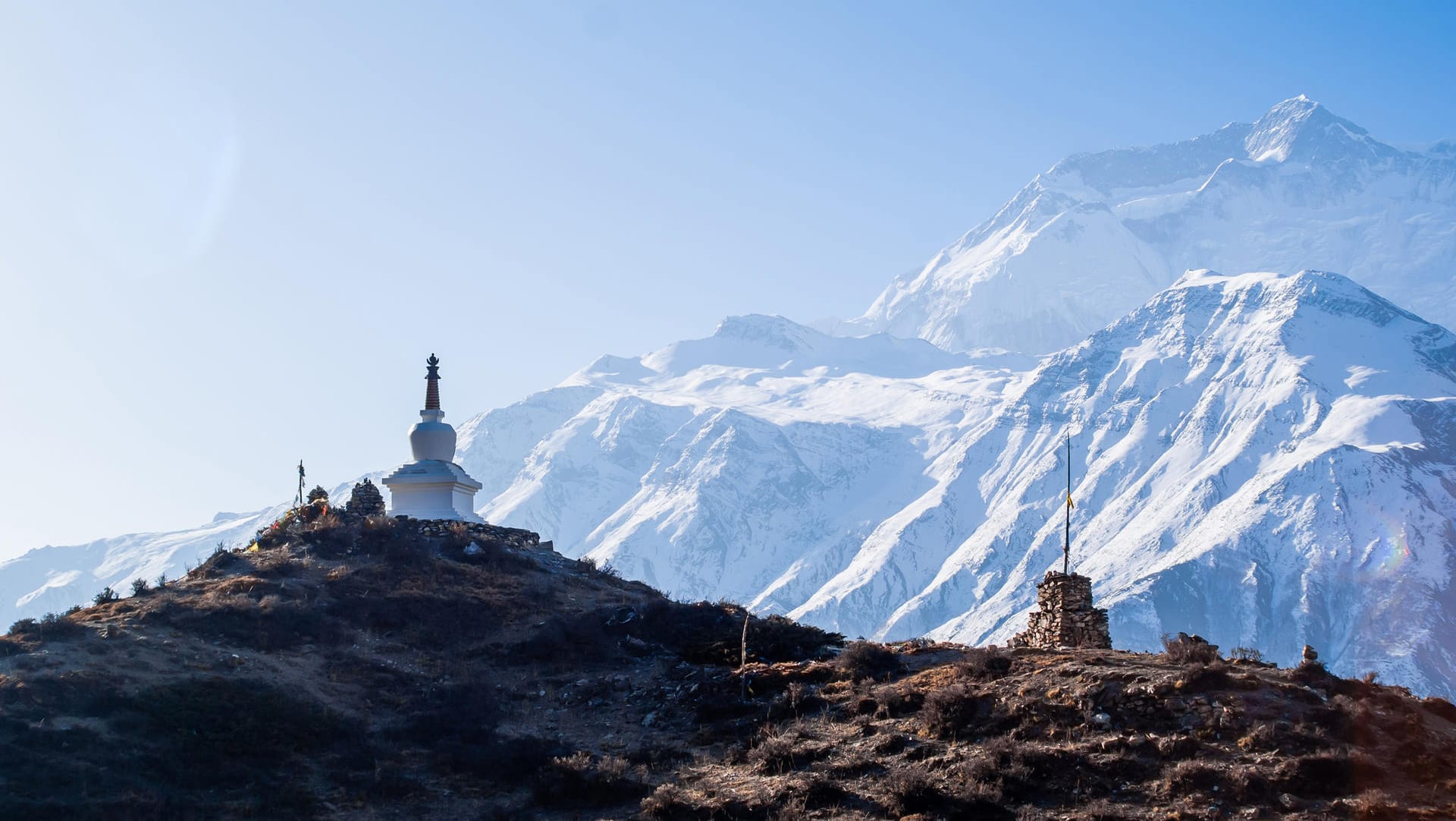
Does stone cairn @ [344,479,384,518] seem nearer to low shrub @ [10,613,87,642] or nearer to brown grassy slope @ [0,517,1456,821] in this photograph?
brown grassy slope @ [0,517,1456,821]

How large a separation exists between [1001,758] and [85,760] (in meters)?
19.1

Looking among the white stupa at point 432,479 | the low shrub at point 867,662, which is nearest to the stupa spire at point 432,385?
the white stupa at point 432,479

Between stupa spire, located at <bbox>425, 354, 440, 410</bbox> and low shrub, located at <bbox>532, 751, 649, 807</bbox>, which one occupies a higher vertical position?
stupa spire, located at <bbox>425, 354, 440, 410</bbox>

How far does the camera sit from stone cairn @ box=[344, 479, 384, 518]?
54.6m

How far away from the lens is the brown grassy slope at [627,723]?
2606cm

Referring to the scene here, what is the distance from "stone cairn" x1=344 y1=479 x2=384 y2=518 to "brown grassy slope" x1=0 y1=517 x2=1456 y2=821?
11.3 meters

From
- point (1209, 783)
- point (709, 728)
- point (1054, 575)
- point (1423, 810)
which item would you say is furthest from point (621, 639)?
point (1423, 810)

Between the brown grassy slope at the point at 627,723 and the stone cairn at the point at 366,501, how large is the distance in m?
11.3

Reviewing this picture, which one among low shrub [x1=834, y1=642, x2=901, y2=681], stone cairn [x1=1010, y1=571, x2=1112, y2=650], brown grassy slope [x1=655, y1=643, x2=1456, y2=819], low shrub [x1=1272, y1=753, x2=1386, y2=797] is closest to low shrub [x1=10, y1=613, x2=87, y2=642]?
brown grassy slope [x1=655, y1=643, x2=1456, y2=819]

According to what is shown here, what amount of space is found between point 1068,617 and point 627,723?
12395 millimetres

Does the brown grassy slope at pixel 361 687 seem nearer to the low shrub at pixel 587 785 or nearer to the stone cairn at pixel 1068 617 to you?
the low shrub at pixel 587 785

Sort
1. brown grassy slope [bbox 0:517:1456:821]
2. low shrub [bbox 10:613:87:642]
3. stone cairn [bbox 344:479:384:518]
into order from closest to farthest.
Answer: brown grassy slope [bbox 0:517:1456:821], low shrub [bbox 10:613:87:642], stone cairn [bbox 344:479:384:518]

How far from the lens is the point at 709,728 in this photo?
108 feet

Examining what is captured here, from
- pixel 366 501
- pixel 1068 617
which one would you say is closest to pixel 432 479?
pixel 366 501
